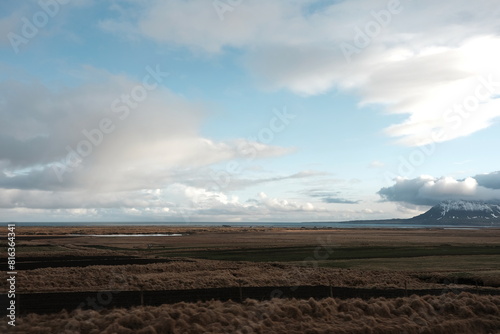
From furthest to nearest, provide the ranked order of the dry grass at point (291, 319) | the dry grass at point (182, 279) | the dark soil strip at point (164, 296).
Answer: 1. the dry grass at point (182, 279)
2. the dark soil strip at point (164, 296)
3. the dry grass at point (291, 319)

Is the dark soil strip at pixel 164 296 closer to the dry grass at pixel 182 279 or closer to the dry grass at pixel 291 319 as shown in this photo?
the dry grass at pixel 182 279

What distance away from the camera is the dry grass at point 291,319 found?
15766 mm

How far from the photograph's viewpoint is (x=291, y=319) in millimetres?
17703

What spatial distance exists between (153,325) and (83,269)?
88.2ft

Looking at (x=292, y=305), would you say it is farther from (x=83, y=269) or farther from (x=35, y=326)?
(x=83, y=269)

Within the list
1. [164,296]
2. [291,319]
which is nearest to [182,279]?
[164,296]

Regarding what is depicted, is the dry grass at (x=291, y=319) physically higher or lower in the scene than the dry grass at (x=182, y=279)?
higher

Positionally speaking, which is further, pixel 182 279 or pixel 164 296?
pixel 182 279

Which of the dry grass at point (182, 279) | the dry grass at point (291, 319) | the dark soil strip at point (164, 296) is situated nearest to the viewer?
the dry grass at point (291, 319)

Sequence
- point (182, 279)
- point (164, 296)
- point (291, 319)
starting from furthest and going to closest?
point (182, 279), point (164, 296), point (291, 319)

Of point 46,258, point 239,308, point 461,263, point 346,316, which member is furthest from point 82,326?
point 461,263

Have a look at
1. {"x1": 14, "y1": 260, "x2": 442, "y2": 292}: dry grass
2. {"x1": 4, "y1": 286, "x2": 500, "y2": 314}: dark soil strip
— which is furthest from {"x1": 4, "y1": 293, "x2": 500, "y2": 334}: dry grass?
{"x1": 14, "y1": 260, "x2": 442, "y2": 292}: dry grass

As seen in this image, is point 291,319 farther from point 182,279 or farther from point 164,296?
point 182,279

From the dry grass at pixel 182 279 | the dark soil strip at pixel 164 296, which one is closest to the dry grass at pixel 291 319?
the dark soil strip at pixel 164 296
